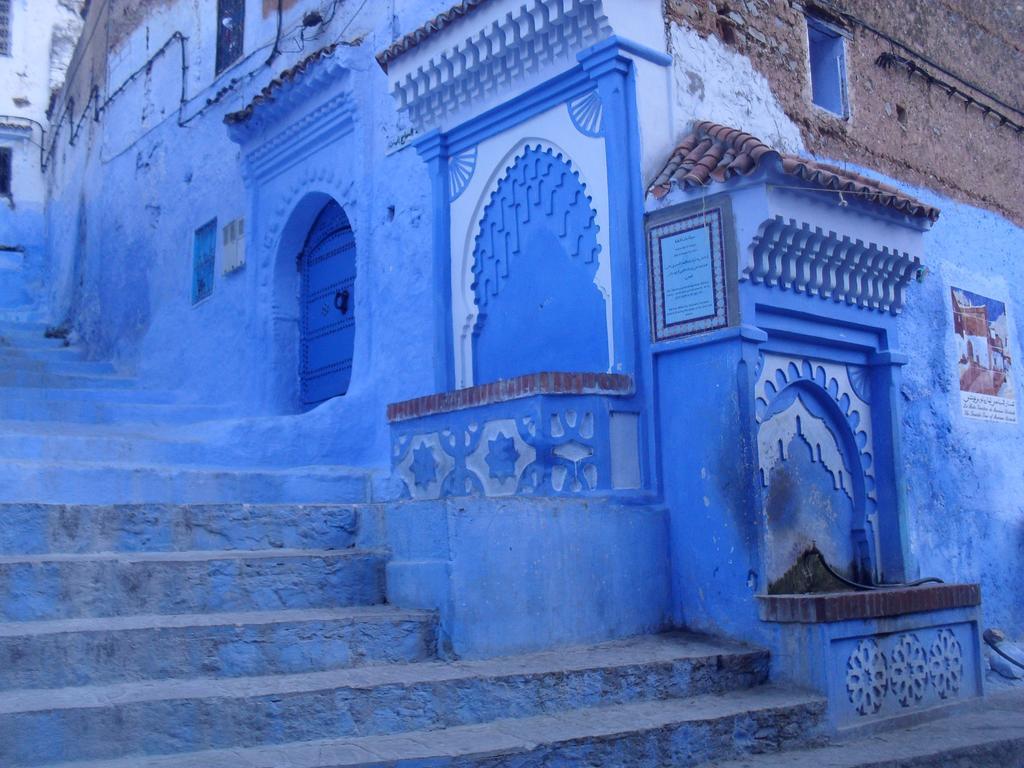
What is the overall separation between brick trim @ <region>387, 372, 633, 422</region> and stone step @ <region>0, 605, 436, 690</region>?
47.3 inches

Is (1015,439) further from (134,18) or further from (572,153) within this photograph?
(134,18)

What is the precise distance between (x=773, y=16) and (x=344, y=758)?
5.19 meters

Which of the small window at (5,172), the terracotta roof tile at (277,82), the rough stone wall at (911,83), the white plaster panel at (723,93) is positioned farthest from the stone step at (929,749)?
the small window at (5,172)

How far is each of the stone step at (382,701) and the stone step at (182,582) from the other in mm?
532

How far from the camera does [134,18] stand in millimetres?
11852

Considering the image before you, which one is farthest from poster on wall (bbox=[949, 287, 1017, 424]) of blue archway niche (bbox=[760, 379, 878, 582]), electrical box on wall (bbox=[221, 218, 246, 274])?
electrical box on wall (bbox=[221, 218, 246, 274])

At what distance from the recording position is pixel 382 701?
11.8 feet

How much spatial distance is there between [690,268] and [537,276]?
106 cm

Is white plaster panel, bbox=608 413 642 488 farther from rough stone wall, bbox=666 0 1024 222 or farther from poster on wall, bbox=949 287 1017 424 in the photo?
poster on wall, bbox=949 287 1017 424

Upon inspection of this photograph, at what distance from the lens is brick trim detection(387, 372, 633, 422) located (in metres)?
4.92

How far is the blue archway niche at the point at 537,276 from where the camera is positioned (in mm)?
5520

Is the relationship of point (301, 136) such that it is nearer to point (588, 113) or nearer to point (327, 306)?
point (327, 306)

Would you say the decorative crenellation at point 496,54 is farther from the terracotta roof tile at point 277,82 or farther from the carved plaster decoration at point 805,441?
the carved plaster decoration at point 805,441

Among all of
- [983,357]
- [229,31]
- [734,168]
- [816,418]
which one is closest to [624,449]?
[816,418]
